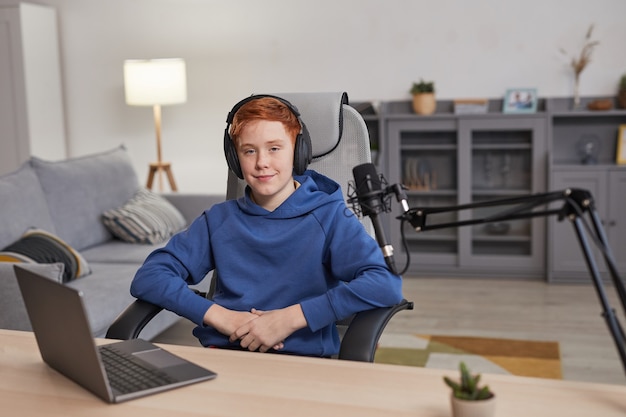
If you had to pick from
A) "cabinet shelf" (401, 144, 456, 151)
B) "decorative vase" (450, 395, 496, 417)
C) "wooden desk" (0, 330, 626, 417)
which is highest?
"cabinet shelf" (401, 144, 456, 151)

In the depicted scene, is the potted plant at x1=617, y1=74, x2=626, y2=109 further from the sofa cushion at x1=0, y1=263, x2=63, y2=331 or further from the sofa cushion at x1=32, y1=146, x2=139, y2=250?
the sofa cushion at x1=0, y1=263, x2=63, y2=331

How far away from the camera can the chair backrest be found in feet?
7.42

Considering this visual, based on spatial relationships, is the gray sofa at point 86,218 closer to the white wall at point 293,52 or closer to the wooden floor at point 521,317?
the wooden floor at point 521,317

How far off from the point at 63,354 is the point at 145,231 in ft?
9.29

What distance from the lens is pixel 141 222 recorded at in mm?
4172

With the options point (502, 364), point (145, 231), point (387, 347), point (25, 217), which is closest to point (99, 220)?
point (145, 231)

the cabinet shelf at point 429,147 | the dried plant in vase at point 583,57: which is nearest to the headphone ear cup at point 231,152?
the cabinet shelf at point 429,147

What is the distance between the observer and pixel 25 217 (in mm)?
3566

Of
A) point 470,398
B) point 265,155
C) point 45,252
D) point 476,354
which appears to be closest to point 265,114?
point 265,155

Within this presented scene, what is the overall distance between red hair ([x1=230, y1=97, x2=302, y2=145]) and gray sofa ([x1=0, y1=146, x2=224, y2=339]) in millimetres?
1201

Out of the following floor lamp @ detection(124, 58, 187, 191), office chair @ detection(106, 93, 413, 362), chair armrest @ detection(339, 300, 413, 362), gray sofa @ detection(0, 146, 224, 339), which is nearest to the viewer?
chair armrest @ detection(339, 300, 413, 362)

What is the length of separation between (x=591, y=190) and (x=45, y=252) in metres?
3.06

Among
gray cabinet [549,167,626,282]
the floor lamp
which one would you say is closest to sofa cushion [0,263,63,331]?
the floor lamp

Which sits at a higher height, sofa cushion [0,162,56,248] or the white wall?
the white wall
